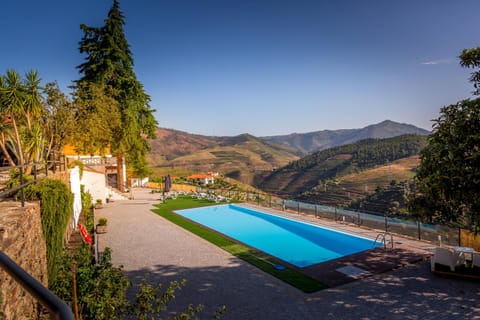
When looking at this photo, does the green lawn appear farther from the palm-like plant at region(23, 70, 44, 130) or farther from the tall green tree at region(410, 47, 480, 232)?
the palm-like plant at region(23, 70, 44, 130)

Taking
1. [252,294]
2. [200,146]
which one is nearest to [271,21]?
[252,294]

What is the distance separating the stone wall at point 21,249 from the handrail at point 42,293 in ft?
7.76

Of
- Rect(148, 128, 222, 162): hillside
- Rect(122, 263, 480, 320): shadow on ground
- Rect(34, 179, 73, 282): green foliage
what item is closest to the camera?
Rect(34, 179, 73, 282): green foliage

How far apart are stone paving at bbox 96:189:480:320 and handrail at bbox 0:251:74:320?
5594 mm

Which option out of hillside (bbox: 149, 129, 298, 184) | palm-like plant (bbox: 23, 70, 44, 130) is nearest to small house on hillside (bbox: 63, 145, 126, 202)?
palm-like plant (bbox: 23, 70, 44, 130)

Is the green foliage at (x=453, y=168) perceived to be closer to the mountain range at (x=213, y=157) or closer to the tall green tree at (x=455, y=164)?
the tall green tree at (x=455, y=164)

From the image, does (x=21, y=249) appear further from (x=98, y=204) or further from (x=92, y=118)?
(x=98, y=204)

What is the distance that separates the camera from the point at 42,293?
955mm

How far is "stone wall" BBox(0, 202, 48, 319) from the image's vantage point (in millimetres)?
3426

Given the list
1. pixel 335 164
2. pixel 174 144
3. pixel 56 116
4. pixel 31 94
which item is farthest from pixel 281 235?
pixel 174 144

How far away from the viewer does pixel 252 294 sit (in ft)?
23.0

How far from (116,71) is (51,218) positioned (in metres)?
20.3

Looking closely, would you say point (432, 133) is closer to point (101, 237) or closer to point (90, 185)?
point (101, 237)

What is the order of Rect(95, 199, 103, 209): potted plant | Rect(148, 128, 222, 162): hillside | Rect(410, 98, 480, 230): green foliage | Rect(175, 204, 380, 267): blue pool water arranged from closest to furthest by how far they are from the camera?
Rect(410, 98, 480, 230): green foliage, Rect(175, 204, 380, 267): blue pool water, Rect(95, 199, 103, 209): potted plant, Rect(148, 128, 222, 162): hillside
